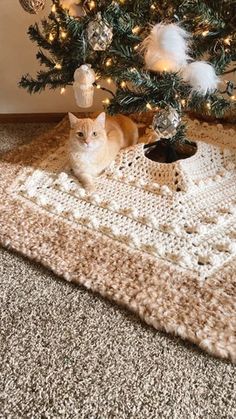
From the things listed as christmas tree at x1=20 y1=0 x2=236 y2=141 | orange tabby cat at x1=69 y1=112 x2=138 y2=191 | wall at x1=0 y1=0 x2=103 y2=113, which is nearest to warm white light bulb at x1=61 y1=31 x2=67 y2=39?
christmas tree at x1=20 y1=0 x2=236 y2=141

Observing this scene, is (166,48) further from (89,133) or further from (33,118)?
(33,118)

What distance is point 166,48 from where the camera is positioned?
0.93 metres

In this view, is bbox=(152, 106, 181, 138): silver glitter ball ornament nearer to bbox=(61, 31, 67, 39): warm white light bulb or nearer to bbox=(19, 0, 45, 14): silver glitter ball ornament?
bbox=(61, 31, 67, 39): warm white light bulb

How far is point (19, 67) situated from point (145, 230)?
1.05 meters

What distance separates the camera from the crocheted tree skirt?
0.72 meters

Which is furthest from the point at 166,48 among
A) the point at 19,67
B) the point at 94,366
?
the point at 19,67

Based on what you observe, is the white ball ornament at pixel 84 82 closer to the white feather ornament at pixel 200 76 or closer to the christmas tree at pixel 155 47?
the christmas tree at pixel 155 47

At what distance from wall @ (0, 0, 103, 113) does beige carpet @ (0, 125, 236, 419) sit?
1.09 meters

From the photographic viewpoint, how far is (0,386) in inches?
24.2

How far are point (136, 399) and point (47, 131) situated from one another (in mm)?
1170

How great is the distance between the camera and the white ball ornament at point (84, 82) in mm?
1016

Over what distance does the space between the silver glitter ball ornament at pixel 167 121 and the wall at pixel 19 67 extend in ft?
2.21

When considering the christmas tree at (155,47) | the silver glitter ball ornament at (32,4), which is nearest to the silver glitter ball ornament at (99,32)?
the christmas tree at (155,47)

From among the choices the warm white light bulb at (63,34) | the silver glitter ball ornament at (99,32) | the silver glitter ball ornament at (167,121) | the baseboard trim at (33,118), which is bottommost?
the baseboard trim at (33,118)
